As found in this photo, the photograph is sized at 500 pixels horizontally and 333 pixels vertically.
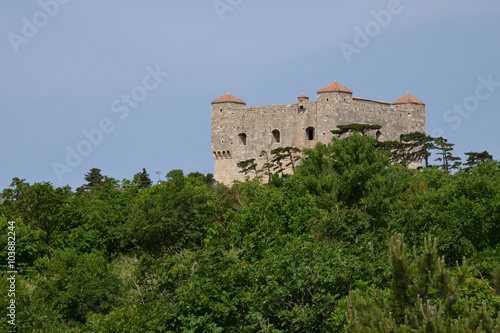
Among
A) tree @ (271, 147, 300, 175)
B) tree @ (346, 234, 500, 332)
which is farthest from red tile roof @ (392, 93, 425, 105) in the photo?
tree @ (346, 234, 500, 332)

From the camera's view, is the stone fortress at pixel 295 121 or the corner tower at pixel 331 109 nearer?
the corner tower at pixel 331 109

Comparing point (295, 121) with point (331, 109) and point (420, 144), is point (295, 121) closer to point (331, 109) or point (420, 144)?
point (331, 109)

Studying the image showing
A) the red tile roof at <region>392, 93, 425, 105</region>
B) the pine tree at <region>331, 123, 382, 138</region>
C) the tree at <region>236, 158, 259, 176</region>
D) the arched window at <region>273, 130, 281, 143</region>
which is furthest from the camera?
the red tile roof at <region>392, 93, 425, 105</region>

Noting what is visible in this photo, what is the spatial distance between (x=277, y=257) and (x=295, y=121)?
149 ft

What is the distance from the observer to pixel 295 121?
200 feet

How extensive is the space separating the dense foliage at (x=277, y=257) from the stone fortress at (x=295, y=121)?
24.6 metres

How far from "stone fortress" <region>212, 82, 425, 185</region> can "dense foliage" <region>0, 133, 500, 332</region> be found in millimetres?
24565

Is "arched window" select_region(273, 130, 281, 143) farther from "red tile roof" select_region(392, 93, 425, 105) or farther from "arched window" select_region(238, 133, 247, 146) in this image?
"red tile roof" select_region(392, 93, 425, 105)

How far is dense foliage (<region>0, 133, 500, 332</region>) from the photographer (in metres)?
10.7

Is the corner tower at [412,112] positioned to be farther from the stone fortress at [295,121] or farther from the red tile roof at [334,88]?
the red tile roof at [334,88]

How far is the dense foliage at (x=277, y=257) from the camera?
35.1ft

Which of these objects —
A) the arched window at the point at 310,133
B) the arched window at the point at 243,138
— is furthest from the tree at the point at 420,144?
the arched window at the point at 243,138

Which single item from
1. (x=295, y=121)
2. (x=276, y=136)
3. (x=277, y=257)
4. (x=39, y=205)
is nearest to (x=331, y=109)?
(x=295, y=121)

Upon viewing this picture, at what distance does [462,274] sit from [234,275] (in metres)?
6.85
